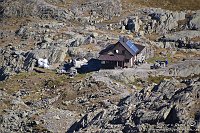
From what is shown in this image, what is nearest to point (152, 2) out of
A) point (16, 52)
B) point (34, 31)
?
point (34, 31)

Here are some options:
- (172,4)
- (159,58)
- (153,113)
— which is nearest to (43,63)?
(159,58)

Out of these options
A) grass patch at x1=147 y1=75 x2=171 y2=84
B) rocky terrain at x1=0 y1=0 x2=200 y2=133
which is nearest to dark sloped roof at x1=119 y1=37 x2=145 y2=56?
rocky terrain at x1=0 y1=0 x2=200 y2=133

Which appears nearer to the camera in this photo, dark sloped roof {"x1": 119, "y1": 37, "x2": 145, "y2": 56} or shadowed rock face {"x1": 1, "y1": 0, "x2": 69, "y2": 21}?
dark sloped roof {"x1": 119, "y1": 37, "x2": 145, "y2": 56}

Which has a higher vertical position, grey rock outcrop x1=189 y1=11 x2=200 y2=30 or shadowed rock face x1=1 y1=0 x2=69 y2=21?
shadowed rock face x1=1 y1=0 x2=69 y2=21

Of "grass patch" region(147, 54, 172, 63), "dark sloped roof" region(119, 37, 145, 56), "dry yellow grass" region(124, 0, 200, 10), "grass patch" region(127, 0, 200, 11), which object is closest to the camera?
"dark sloped roof" region(119, 37, 145, 56)

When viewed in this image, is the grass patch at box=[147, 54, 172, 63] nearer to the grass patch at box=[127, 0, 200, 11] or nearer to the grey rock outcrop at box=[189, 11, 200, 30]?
the grey rock outcrop at box=[189, 11, 200, 30]

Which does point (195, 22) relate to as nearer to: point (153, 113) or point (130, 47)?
point (130, 47)

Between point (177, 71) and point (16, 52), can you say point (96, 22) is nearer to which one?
point (16, 52)

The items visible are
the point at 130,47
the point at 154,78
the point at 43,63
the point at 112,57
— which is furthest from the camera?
the point at 43,63

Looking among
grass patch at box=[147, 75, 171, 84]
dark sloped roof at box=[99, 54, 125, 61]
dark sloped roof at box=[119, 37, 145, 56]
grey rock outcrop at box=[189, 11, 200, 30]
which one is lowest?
A: grass patch at box=[147, 75, 171, 84]
